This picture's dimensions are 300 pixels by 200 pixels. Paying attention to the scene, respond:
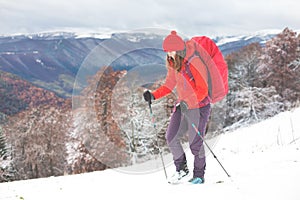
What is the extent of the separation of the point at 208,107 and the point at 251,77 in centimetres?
3164

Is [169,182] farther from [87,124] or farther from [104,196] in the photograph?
[87,124]

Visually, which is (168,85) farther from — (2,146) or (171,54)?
(2,146)

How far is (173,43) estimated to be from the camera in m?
3.81

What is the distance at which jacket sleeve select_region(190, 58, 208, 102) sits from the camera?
12.1ft

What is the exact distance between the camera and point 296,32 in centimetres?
3081

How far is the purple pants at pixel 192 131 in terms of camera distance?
4.02m

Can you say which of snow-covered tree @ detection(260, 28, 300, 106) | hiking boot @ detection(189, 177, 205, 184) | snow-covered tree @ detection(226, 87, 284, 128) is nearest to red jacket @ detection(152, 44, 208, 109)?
hiking boot @ detection(189, 177, 205, 184)

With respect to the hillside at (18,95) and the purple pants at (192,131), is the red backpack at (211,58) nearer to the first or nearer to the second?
the purple pants at (192,131)

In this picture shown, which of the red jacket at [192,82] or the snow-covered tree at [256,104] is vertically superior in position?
the red jacket at [192,82]

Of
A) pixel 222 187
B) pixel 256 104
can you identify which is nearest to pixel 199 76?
pixel 222 187

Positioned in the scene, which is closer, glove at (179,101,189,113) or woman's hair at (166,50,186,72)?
woman's hair at (166,50,186,72)

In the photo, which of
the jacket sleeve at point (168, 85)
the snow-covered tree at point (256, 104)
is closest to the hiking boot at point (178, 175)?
the jacket sleeve at point (168, 85)

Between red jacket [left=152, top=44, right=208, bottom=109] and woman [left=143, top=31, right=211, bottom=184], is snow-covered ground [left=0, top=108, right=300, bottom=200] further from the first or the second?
red jacket [left=152, top=44, right=208, bottom=109]

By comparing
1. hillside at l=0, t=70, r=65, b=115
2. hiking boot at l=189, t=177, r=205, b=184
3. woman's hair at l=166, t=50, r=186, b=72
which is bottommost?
hillside at l=0, t=70, r=65, b=115
